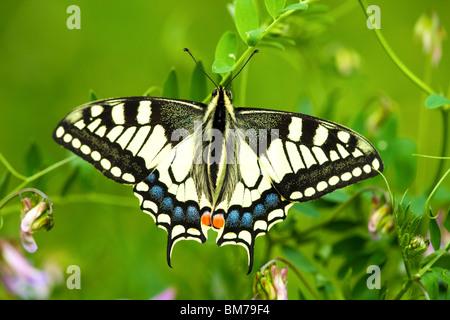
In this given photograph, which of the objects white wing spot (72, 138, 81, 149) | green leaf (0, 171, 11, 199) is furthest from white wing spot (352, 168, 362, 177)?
green leaf (0, 171, 11, 199)

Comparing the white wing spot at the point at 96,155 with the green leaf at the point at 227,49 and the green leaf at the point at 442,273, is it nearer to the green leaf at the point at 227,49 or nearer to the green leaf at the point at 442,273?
the green leaf at the point at 227,49

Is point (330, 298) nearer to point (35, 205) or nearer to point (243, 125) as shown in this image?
point (243, 125)

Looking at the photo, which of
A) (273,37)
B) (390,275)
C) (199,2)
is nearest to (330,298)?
(390,275)

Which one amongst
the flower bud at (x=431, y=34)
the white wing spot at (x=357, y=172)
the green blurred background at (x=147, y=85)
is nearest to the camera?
the white wing spot at (x=357, y=172)

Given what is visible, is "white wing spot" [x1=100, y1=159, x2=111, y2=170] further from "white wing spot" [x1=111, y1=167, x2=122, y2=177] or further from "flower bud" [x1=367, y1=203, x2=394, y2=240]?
"flower bud" [x1=367, y1=203, x2=394, y2=240]

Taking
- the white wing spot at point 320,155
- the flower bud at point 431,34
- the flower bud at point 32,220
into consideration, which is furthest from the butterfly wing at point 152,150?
the flower bud at point 431,34

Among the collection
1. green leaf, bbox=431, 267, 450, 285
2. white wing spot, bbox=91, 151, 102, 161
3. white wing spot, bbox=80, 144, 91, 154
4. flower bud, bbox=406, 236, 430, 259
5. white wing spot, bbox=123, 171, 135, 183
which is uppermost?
white wing spot, bbox=80, 144, 91, 154

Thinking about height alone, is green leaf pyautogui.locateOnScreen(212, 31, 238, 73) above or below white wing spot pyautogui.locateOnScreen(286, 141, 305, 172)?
above
